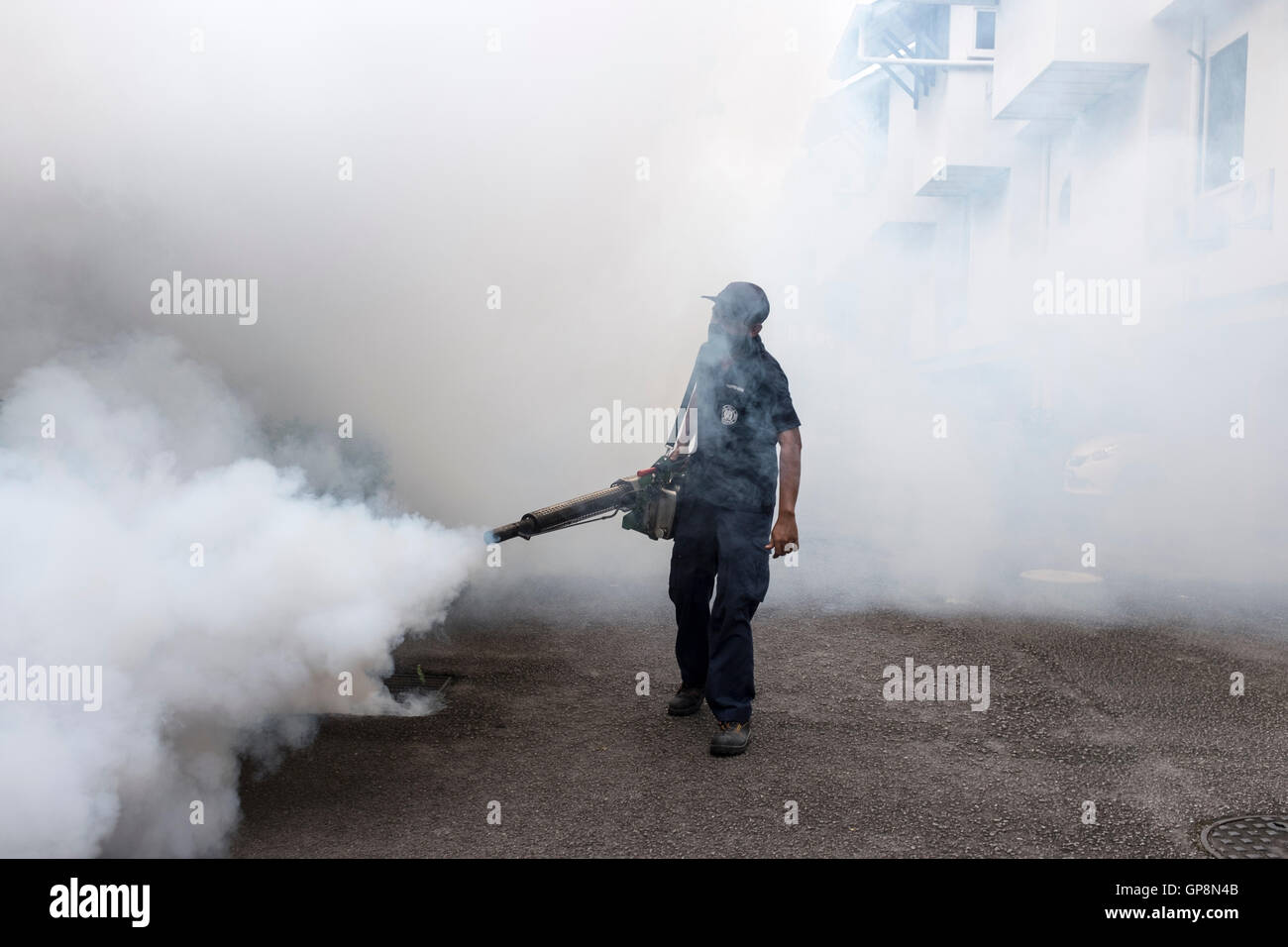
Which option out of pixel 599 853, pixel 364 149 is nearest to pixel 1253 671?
pixel 599 853

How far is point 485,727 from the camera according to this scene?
3.64 m

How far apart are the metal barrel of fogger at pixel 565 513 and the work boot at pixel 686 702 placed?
0.79 m

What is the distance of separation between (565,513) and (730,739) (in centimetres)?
105

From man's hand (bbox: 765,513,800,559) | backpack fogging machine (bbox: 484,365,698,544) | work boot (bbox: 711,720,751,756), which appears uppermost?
backpack fogging machine (bbox: 484,365,698,544)

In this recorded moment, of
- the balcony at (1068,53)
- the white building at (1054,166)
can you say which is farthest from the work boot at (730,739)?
the balcony at (1068,53)

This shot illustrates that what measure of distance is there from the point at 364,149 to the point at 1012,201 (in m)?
10.4

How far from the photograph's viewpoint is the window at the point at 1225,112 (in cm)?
891

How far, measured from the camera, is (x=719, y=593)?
11.8 ft

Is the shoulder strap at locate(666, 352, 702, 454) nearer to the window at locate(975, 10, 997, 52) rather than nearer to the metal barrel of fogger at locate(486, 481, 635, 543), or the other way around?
the metal barrel of fogger at locate(486, 481, 635, 543)

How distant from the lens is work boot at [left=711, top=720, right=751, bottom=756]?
3400 millimetres

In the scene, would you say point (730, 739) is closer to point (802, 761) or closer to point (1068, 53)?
point (802, 761)

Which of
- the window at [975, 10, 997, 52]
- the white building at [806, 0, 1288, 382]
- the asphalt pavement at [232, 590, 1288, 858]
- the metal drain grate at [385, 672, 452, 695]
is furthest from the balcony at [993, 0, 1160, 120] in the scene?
the metal drain grate at [385, 672, 452, 695]

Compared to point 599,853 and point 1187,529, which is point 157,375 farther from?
point 1187,529
